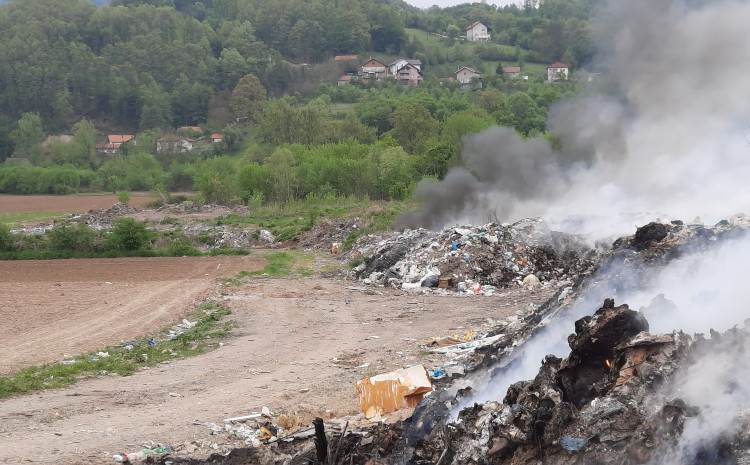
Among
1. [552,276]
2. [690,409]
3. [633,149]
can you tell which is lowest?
[552,276]

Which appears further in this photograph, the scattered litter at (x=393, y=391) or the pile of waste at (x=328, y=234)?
the pile of waste at (x=328, y=234)

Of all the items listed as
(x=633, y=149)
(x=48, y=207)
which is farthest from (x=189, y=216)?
(x=633, y=149)

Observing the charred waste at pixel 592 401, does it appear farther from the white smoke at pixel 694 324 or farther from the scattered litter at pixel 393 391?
the scattered litter at pixel 393 391

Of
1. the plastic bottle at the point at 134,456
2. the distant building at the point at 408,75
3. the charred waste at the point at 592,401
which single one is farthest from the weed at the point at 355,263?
the distant building at the point at 408,75

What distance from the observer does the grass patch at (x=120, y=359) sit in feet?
38.2

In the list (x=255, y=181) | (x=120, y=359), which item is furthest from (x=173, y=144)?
(x=120, y=359)

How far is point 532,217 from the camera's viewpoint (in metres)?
24.0

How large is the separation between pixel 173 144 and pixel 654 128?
219 ft

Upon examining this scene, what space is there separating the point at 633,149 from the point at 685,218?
11.8 feet

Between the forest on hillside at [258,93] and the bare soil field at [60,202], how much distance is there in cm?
278

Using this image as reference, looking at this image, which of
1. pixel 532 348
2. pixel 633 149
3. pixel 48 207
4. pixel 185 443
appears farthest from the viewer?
pixel 48 207

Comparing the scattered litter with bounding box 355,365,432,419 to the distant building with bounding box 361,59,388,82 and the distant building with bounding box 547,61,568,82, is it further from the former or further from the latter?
the distant building with bounding box 361,59,388,82

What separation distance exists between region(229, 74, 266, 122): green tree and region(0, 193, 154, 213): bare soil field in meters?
33.4

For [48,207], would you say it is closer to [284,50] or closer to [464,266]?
[464,266]
